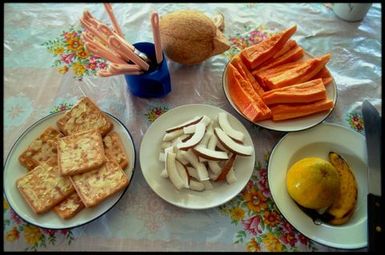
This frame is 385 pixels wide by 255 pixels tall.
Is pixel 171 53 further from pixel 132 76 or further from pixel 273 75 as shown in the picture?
pixel 273 75

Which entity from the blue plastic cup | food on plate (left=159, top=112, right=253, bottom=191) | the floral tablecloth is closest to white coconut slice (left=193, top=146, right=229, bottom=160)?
food on plate (left=159, top=112, right=253, bottom=191)

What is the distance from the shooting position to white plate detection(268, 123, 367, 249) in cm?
64

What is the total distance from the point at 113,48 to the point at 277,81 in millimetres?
419

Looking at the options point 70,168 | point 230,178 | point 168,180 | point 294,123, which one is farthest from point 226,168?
point 70,168

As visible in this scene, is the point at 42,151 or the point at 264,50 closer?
the point at 42,151

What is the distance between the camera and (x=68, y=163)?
2.23ft

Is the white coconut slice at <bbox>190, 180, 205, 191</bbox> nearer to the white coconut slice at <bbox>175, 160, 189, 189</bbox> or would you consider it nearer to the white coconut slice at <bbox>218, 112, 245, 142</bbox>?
the white coconut slice at <bbox>175, 160, 189, 189</bbox>

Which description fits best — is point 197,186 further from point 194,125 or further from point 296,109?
A: point 296,109

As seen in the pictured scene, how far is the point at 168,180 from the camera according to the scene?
69cm

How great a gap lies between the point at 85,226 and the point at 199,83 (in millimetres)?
477

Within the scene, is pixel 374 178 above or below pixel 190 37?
below

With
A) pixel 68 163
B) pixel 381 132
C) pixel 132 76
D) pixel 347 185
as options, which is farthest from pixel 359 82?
pixel 68 163

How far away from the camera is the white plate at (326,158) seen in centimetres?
64

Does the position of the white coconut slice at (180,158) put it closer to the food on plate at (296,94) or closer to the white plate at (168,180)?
the white plate at (168,180)
